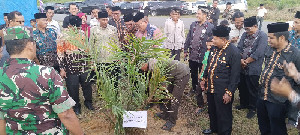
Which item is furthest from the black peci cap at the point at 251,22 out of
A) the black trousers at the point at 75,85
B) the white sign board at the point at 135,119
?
the black trousers at the point at 75,85

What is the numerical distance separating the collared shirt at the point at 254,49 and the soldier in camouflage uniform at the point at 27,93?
3.04 meters

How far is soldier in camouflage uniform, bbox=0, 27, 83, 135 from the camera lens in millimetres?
1795

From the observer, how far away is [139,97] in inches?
117

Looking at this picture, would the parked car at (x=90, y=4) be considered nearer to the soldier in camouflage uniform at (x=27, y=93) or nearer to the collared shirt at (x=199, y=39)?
A: the collared shirt at (x=199, y=39)

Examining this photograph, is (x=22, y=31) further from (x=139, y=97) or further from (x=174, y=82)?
(x=174, y=82)

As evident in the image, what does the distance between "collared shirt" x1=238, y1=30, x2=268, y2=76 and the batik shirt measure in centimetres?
304

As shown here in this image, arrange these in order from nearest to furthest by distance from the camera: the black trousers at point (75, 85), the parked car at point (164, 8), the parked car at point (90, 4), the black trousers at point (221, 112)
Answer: the black trousers at point (221, 112)
the black trousers at point (75, 85)
the parked car at point (164, 8)
the parked car at point (90, 4)

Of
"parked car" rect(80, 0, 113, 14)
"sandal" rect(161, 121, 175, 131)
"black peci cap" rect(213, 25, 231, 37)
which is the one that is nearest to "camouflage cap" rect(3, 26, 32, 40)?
"black peci cap" rect(213, 25, 231, 37)

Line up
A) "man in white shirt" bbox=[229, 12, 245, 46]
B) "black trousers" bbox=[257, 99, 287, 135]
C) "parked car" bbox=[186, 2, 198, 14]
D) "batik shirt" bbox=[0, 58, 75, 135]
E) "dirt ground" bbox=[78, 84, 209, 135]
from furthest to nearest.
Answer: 1. "parked car" bbox=[186, 2, 198, 14]
2. "man in white shirt" bbox=[229, 12, 245, 46]
3. "dirt ground" bbox=[78, 84, 209, 135]
4. "black trousers" bbox=[257, 99, 287, 135]
5. "batik shirt" bbox=[0, 58, 75, 135]

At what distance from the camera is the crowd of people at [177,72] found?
1.84 m

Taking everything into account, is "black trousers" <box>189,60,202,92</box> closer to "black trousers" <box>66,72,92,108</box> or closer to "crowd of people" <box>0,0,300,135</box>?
"crowd of people" <box>0,0,300,135</box>

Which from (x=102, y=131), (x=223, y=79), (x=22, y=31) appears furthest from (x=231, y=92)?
(x=22, y=31)

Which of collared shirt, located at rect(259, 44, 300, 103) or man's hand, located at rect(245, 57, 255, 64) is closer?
collared shirt, located at rect(259, 44, 300, 103)

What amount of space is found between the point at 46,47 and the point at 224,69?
9.60ft
